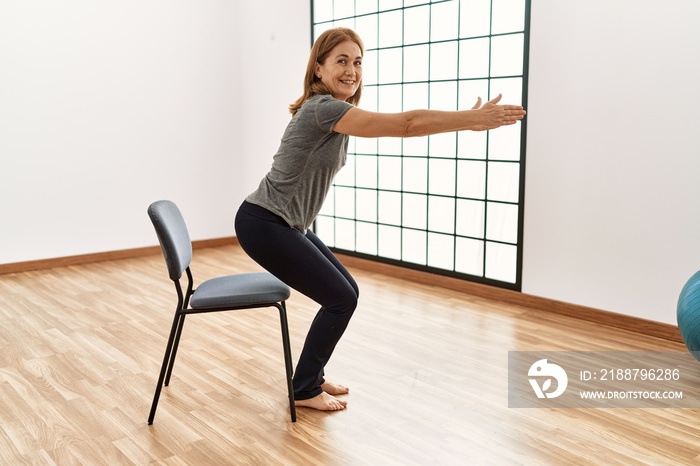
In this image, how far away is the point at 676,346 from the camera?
301 centimetres

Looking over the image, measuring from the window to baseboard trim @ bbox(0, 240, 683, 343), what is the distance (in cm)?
7

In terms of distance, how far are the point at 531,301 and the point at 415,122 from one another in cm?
205

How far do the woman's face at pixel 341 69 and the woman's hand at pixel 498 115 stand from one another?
53 centimetres

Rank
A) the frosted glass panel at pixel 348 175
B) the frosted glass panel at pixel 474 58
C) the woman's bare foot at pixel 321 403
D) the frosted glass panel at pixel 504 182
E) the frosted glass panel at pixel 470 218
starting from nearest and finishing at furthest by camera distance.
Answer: the woman's bare foot at pixel 321 403 < the frosted glass panel at pixel 504 182 < the frosted glass panel at pixel 474 58 < the frosted glass panel at pixel 470 218 < the frosted glass panel at pixel 348 175

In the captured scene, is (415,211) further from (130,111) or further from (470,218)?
(130,111)

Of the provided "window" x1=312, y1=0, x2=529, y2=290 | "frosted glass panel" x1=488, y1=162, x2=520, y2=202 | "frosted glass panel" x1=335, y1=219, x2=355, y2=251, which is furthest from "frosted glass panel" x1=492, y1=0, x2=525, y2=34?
"frosted glass panel" x1=335, y1=219, x2=355, y2=251

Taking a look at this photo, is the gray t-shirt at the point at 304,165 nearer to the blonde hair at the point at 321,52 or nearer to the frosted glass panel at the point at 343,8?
the blonde hair at the point at 321,52

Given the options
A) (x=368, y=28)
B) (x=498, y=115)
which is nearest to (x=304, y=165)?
(x=498, y=115)

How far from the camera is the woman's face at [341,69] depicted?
2.17 metres

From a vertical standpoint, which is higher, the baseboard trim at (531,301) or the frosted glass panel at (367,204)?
the frosted glass panel at (367,204)

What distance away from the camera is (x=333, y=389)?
248 cm

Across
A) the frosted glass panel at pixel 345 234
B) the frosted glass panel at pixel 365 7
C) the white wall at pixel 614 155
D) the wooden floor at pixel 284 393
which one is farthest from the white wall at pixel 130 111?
the white wall at pixel 614 155

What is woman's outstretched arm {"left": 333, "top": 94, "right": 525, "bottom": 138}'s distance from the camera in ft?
6.13

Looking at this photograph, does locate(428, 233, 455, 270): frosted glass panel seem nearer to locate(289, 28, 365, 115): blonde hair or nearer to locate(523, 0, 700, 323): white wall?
locate(523, 0, 700, 323): white wall
